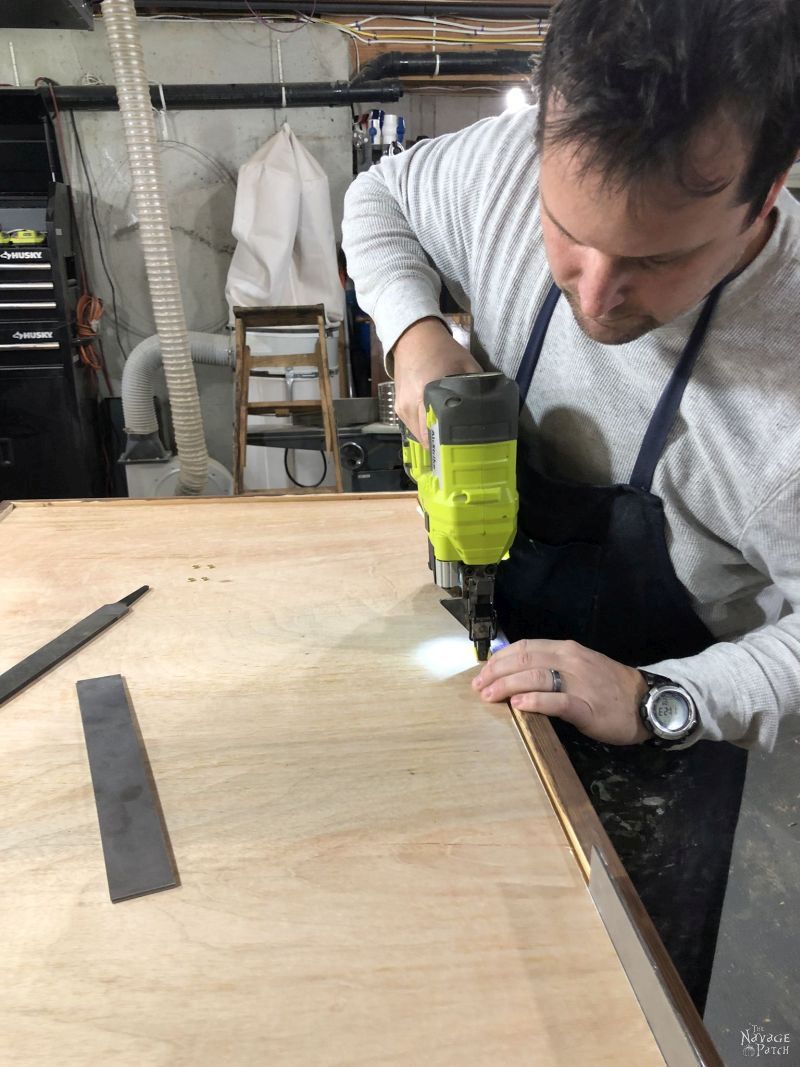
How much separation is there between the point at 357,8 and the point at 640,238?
316 cm

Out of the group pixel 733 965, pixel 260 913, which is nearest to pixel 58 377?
pixel 260 913

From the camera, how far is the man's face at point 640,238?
64 centimetres

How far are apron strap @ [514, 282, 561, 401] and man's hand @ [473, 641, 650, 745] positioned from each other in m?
0.47

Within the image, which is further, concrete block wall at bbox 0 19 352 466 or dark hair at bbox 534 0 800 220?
concrete block wall at bbox 0 19 352 466

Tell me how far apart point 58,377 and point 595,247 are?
9.12ft

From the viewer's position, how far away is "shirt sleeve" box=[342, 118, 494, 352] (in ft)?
3.77

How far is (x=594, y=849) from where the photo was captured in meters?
0.62

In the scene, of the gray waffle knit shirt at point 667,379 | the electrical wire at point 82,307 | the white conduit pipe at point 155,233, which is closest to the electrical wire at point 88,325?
the electrical wire at point 82,307

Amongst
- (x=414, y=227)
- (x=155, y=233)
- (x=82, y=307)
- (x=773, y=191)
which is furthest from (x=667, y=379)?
(x=82, y=307)

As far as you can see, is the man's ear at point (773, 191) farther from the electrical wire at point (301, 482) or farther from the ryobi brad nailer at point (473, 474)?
the electrical wire at point (301, 482)

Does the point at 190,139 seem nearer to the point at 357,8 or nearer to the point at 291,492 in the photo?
the point at 357,8

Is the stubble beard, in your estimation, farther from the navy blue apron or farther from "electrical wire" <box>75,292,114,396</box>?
"electrical wire" <box>75,292,114,396</box>

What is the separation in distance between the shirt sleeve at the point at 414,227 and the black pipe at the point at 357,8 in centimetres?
239

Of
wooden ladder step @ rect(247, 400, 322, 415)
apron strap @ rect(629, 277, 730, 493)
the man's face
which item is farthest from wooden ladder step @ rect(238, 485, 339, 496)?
the man's face
